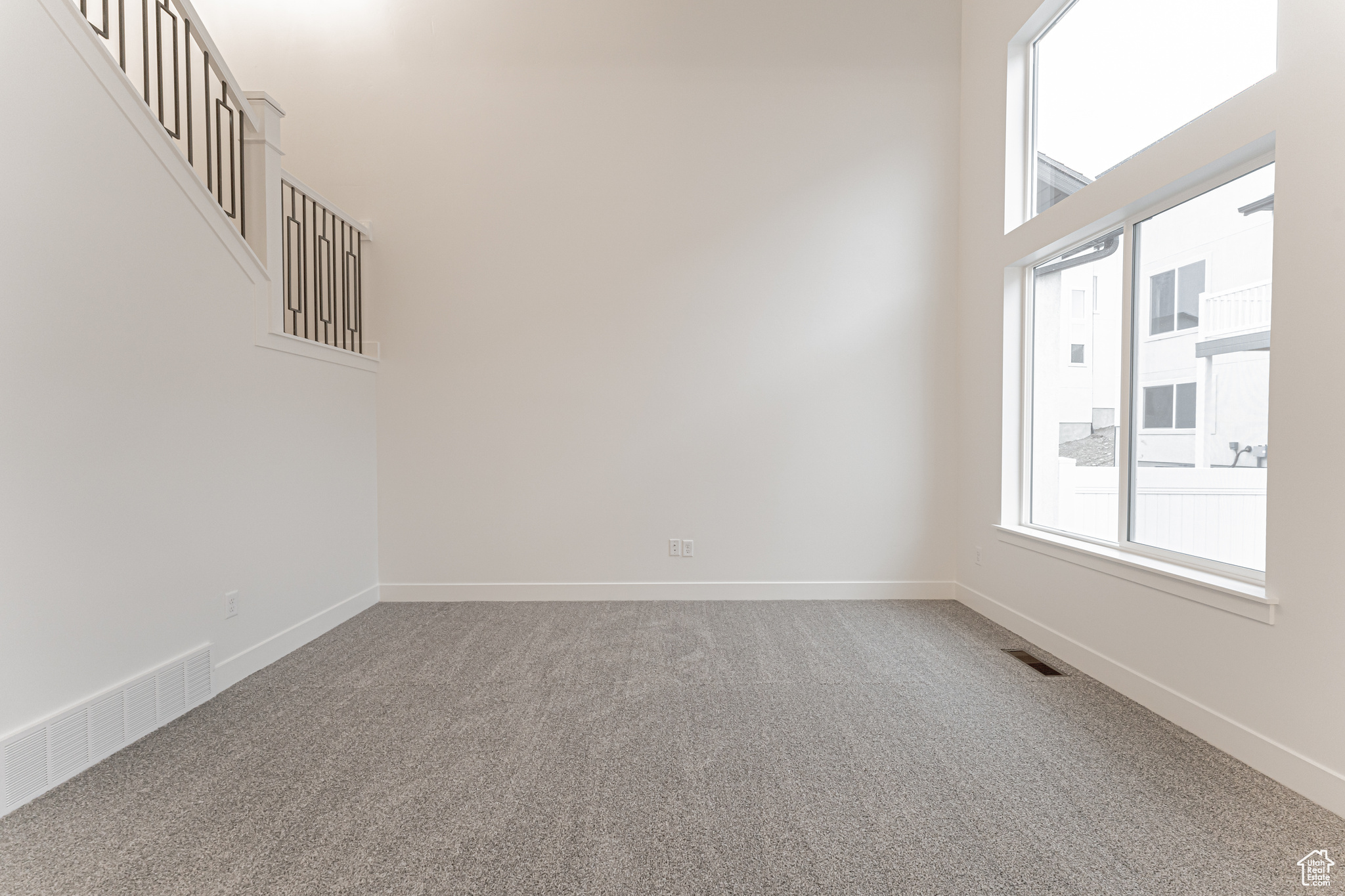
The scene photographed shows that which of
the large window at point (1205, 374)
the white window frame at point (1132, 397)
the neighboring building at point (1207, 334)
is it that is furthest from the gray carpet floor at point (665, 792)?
Answer: the neighboring building at point (1207, 334)

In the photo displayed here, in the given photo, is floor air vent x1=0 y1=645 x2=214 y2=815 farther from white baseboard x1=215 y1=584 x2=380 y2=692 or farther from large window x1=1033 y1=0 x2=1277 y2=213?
large window x1=1033 y1=0 x2=1277 y2=213

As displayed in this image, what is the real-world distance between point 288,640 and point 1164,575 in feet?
13.0

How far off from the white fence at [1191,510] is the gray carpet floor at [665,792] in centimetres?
69

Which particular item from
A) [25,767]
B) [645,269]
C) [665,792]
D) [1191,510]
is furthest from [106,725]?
[1191,510]

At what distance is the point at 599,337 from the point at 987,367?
2488 millimetres

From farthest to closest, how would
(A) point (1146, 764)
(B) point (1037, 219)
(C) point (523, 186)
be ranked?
1. (C) point (523, 186)
2. (B) point (1037, 219)
3. (A) point (1146, 764)

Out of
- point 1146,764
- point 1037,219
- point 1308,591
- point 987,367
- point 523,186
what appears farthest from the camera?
point 523,186

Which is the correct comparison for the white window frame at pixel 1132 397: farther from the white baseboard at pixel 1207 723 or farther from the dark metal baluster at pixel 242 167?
the dark metal baluster at pixel 242 167

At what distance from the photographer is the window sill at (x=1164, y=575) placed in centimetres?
206

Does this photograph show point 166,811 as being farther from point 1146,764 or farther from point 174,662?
point 1146,764

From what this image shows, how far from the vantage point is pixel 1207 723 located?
2205 millimetres

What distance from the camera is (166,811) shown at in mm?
1770

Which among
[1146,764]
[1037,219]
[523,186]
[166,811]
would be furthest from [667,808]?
[523,186]

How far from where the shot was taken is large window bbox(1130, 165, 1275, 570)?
7.22 ft
